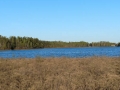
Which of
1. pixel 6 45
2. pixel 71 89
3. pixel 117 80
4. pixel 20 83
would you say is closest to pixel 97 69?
pixel 117 80

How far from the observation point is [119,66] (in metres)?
12.1

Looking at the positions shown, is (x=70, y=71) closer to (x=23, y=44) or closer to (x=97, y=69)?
(x=97, y=69)

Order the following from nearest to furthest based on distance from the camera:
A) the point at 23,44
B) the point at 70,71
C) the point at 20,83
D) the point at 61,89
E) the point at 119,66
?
the point at 61,89 → the point at 20,83 → the point at 70,71 → the point at 119,66 → the point at 23,44

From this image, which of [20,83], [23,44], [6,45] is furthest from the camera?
[23,44]

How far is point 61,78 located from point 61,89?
3.69 feet

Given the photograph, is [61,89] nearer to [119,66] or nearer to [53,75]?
[53,75]

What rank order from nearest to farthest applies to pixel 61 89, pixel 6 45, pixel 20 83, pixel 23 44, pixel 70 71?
pixel 61 89 → pixel 20 83 → pixel 70 71 → pixel 6 45 → pixel 23 44

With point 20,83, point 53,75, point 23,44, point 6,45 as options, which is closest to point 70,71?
point 53,75

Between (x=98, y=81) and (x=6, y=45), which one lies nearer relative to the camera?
(x=98, y=81)

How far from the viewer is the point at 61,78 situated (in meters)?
9.70

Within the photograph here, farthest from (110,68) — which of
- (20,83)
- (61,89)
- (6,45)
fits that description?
(6,45)

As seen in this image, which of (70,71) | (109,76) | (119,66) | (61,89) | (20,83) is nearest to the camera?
(61,89)

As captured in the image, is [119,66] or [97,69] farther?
[119,66]

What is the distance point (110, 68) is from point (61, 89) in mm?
4188
